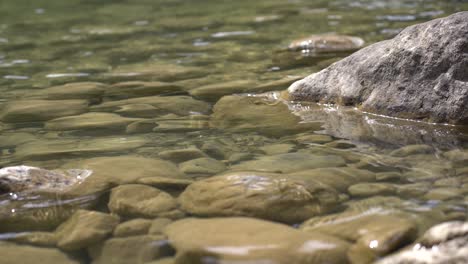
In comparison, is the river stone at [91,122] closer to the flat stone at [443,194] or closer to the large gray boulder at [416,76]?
the large gray boulder at [416,76]

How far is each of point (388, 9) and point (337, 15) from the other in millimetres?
595

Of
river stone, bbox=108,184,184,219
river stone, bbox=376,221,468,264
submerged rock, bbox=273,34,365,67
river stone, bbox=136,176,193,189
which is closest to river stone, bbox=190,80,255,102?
submerged rock, bbox=273,34,365,67

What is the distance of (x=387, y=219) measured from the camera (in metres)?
2.26

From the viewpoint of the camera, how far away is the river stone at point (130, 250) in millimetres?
2158

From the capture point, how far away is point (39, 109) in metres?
4.09

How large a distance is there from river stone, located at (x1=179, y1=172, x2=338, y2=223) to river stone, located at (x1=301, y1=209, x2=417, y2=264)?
0.31ft

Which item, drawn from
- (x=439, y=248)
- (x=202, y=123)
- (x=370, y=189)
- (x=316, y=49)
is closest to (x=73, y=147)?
(x=202, y=123)

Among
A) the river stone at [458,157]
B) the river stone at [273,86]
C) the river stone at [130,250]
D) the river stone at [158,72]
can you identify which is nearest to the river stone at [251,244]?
the river stone at [130,250]

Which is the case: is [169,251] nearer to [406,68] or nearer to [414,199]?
[414,199]

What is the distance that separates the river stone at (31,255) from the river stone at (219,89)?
2.08 m

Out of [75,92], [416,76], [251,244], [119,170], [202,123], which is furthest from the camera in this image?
[75,92]

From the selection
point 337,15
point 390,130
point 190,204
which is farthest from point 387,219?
point 337,15

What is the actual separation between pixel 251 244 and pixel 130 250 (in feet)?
1.29

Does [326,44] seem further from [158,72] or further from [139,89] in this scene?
[139,89]
